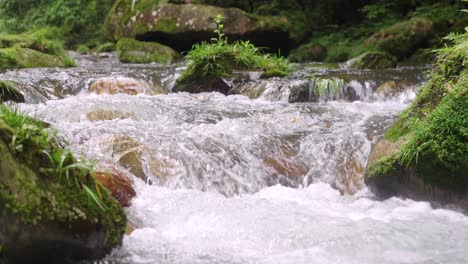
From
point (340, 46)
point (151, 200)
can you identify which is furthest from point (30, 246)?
point (340, 46)

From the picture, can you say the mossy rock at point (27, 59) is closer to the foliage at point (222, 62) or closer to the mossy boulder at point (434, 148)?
the foliage at point (222, 62)

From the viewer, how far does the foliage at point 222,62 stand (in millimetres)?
9227

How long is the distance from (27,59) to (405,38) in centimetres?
948

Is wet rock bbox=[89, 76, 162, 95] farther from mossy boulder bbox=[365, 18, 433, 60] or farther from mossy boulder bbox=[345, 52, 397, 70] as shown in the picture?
mossy boulder bbox=[365, 18, 433, 60]

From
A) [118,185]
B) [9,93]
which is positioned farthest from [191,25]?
[118,185]

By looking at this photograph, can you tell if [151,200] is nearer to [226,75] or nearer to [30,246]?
[30,246]

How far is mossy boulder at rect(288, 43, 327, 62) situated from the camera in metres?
14.2

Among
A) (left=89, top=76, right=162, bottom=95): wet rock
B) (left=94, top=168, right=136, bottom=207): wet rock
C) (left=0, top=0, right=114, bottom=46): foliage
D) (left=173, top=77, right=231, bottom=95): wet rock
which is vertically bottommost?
(left=0, top=0, right=114, bottom=46): foliage

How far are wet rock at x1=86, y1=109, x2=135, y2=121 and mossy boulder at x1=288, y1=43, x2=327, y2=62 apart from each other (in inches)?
321

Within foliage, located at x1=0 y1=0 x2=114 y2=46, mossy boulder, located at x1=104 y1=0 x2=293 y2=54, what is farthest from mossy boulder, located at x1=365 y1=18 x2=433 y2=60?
foliage, located at x1=0 y1=0 x2=114 y2=46

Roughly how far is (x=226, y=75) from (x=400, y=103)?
3217 mm

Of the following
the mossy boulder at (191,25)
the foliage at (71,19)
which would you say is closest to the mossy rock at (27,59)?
the mossy boulder at (191,25)

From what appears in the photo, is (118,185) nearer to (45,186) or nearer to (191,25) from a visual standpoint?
(45,186)

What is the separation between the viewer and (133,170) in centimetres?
483
